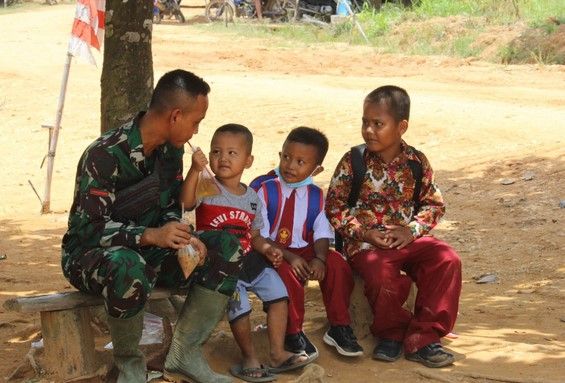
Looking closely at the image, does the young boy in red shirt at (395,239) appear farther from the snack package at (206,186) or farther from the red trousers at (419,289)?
the snack package at (206,186)

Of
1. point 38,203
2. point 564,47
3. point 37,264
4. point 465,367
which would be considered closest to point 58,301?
point 465,367

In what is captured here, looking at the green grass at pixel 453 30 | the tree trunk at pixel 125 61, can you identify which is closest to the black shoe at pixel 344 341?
the tree trunk at pixel 125 61

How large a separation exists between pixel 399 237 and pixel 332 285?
41cm

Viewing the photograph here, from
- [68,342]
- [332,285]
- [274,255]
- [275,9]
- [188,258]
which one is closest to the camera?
[188,258]

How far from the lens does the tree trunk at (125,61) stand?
5.99m

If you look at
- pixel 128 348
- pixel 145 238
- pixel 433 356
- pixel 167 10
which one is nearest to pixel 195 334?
pixel 128 348

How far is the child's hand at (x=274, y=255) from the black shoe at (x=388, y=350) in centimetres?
70

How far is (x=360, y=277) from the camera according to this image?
208 inches

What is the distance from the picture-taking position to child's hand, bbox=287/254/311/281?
4925 mm

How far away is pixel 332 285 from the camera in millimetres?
5055

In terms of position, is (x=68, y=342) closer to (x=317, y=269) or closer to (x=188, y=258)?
(x=188, y=258)

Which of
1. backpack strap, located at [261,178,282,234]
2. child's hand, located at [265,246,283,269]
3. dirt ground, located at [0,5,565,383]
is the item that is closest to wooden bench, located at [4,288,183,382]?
dirt ground, located at [0,5,565,383]

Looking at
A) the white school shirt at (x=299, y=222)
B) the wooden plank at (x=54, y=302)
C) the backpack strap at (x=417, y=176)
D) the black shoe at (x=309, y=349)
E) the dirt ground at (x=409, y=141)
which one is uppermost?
the backpack strap at (x=417, y=176)

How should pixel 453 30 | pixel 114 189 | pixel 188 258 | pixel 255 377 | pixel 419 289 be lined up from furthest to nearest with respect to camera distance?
pixel 453 30
pixel 419 289
pixel 255 377
pixel 114 189
pixel 188 258
